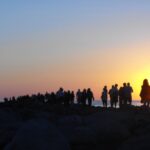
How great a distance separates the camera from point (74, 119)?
72.4ft

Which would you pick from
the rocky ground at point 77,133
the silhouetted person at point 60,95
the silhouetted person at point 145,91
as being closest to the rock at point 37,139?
the rocky ground at point 77,133

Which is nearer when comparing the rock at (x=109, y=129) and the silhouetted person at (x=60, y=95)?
the rock at (x=109, y=129)

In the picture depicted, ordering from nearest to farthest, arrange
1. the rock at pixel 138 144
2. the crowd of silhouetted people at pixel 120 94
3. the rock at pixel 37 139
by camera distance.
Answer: the rock at pixel 37 139 → the rock at pixel 138 144 → the crowd of silhouetted people at pixel 120 94

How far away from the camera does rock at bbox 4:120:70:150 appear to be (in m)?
→ 14.9

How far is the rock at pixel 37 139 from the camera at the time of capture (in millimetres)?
14938

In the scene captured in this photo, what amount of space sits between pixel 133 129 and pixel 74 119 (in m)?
2.37

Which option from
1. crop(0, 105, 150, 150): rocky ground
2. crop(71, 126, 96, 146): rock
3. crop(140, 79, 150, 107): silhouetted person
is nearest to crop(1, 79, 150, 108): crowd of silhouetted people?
crop(140, 79, 150, 107): silhouetted person

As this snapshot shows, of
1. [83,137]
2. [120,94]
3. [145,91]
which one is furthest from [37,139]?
[120,94]

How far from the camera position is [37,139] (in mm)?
15047

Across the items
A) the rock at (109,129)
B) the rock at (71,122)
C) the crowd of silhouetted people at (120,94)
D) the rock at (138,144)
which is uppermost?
the crowd of silhouetted people at (120,94)

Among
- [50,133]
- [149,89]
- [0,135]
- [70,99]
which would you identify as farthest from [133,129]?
[70,99]

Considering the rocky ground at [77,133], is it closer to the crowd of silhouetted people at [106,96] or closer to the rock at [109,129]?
the rock at [109,129]

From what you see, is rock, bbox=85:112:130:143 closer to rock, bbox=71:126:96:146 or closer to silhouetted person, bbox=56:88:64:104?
rock, bbox=71:126:96:146

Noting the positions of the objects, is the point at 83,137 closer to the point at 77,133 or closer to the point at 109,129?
the point at 77,133
